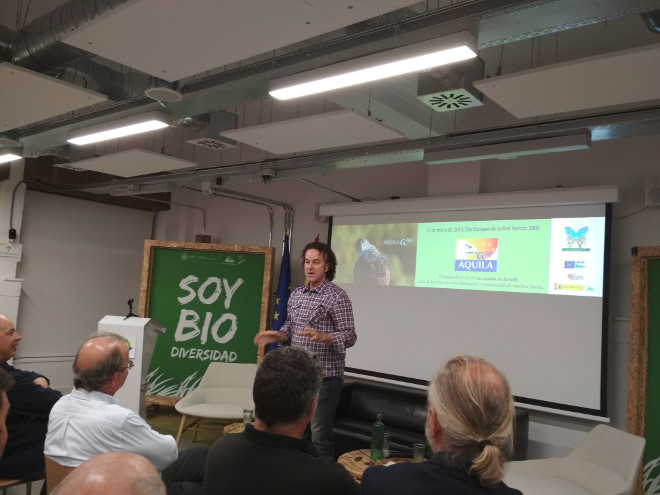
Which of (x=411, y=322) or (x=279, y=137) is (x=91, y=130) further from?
(x=411, y=322)

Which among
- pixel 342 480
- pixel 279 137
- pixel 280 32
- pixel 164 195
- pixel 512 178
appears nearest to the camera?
pixel 342 480

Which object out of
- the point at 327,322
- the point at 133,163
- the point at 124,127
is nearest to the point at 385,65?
the point at 327,322

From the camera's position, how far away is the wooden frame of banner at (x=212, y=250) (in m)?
5.95

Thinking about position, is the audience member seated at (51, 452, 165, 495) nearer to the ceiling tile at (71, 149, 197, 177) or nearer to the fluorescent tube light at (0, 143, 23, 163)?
the ceiling tile at (71, 149, 197, 177)

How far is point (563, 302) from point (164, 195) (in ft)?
18.1

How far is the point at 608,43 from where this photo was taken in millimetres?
4188

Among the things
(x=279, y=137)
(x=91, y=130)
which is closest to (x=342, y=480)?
(x=279, y=137)

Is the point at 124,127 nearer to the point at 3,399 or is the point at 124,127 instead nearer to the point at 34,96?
the point at 34,96

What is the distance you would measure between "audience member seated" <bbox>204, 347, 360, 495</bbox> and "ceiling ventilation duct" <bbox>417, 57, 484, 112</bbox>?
198 cm

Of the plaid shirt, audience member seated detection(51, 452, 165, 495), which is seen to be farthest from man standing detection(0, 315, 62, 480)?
audience member seated detection(51, 452, 165, 495)

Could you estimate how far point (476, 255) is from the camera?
15.6ft

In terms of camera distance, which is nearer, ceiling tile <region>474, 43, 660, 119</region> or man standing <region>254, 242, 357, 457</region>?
ceiling tile <region>474, 43, 660, 119</region>

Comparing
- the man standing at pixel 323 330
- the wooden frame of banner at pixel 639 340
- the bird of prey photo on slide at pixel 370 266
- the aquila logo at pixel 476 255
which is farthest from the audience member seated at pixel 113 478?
the bird of prey photo on slide at pixel 370 266

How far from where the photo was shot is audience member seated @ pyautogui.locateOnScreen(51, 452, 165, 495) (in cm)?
80
